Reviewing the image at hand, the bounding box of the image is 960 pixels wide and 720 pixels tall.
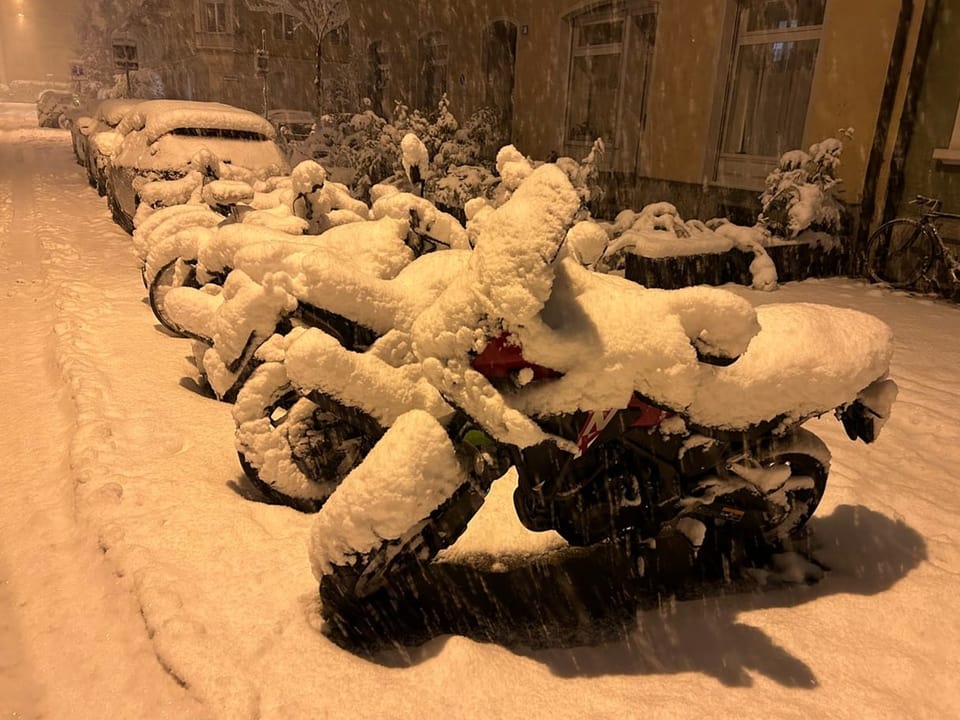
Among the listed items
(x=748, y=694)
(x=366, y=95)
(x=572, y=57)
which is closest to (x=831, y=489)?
(x=748, y=694)

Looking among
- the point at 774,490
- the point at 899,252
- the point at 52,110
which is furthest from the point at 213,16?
the point at 774,490

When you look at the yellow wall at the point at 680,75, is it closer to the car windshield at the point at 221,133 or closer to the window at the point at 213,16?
the car windshield at the point at 221,133

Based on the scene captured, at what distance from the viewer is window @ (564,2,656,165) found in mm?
12914

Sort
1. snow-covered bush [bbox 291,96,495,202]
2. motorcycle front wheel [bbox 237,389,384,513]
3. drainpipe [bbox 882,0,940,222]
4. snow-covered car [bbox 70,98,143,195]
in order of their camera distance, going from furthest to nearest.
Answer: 1. snow-covered bush [bbox 291,96,495,202]
2. snow-covered car [bbox 70,98,143,195]
3. drainpipe [bbox 882,0,940,222]
4. motorcycle front wheel [bbox 237,389,384,513]

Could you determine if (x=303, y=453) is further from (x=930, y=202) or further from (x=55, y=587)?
(x=930, y=202)

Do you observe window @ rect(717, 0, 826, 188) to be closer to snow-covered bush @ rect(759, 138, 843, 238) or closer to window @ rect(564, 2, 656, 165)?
snow-covered bush @ rect(759, 138, 843, 238)

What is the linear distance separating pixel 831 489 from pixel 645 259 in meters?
4.41

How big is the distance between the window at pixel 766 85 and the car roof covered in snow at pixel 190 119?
712 centimetres

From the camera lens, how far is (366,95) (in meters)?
23.9

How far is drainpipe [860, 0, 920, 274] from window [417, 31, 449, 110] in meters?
13.9

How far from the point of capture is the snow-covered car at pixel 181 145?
867 cm

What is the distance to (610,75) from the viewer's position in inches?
545

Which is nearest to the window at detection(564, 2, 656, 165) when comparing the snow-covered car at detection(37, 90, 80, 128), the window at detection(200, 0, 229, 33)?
the window at detection(200, 0, 229, 33)

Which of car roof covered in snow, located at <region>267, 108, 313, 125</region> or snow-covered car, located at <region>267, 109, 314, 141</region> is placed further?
car roof covered in snow, located at <region>267, 108, 313, 125</region>
